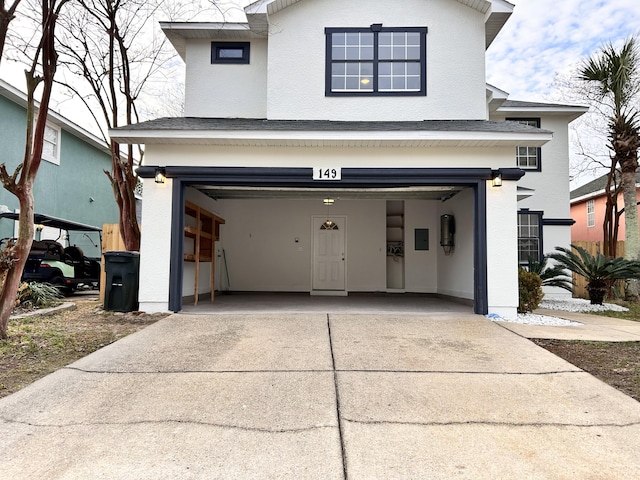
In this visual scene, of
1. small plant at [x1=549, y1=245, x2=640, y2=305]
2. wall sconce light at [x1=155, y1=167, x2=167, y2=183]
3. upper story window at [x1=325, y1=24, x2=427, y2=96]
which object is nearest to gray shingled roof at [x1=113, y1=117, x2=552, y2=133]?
wall sconce light at [x1=155, y1=167, x2=167, y2=183]

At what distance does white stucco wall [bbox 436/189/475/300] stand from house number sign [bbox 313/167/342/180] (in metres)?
2.92

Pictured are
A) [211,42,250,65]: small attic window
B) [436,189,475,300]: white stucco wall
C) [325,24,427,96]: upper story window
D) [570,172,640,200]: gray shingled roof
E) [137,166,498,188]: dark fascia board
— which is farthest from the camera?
[570,172,640,200]: gray shingled roof

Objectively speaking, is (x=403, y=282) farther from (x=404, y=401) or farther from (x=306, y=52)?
(x=404, y=401)

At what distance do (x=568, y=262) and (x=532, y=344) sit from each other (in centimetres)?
551

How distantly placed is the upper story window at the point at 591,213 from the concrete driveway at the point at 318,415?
18242 mm

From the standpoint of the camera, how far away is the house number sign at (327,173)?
8344 mm

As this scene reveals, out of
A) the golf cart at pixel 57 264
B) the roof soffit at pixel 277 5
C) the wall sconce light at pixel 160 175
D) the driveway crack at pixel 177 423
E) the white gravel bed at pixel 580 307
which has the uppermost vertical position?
the roof soffit at pixel 277 5

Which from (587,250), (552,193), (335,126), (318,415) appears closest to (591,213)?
(587,250)

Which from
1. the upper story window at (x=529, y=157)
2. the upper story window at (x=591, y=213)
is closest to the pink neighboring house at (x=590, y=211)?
the upper story window at (x=591, y=213)

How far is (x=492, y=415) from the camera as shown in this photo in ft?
12.0

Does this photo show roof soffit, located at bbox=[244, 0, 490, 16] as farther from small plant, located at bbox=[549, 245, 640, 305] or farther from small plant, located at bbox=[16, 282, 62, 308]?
small plant, located at bbox=[16, 282, 62, 308]

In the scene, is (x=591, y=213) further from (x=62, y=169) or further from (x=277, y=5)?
(x=62, y=169)

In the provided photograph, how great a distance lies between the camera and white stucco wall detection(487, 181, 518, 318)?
815 cm

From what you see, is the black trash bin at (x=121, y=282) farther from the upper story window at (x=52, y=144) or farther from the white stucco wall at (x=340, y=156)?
the upper story window at (x=52, y=144)
